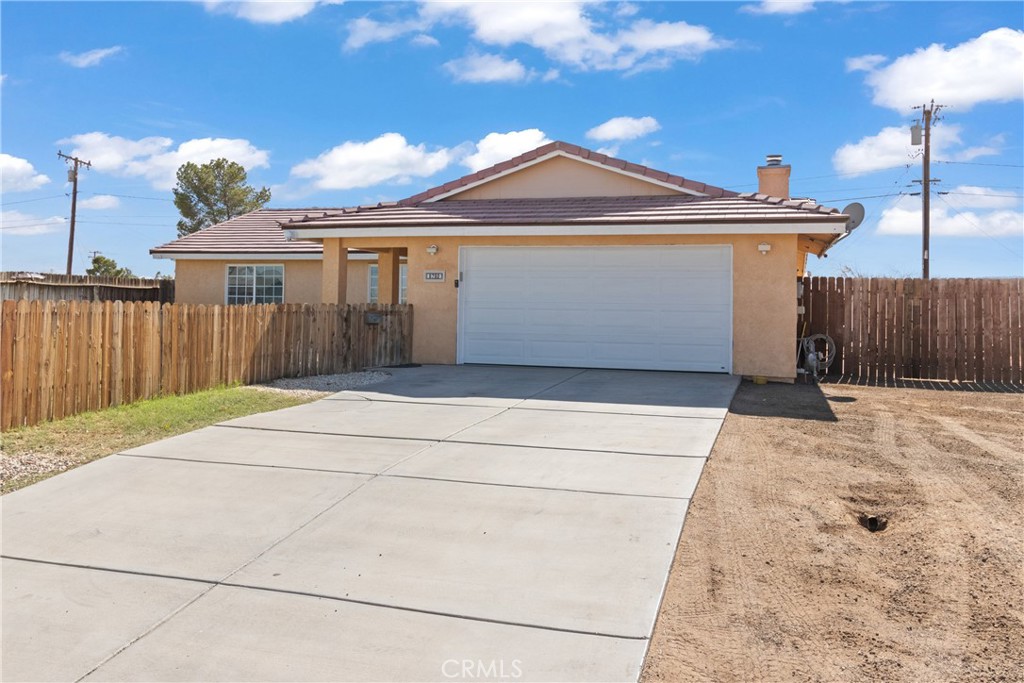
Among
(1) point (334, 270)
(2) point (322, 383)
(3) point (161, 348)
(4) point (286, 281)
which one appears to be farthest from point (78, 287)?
(3) point (161, 348)

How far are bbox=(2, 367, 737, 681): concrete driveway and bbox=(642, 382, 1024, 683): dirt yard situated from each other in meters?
0.25

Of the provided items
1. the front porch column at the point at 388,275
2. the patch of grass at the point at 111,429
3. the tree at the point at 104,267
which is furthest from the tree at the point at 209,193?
the patch of grass at the point at 111,429

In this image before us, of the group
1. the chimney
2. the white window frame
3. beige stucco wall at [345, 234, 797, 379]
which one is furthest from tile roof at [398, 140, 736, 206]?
the white window frame

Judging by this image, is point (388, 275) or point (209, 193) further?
point (209, 193)

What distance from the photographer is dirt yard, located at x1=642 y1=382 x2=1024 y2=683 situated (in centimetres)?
345

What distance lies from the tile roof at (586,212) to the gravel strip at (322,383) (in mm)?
3402

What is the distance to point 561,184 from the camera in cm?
1599

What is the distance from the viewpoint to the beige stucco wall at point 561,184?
611 inches

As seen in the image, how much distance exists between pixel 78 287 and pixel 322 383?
14018 mm

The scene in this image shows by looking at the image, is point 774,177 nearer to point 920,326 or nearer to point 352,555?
point 920,326

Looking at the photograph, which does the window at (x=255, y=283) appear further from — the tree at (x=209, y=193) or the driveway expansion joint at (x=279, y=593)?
the tree at (x=209, y=193)

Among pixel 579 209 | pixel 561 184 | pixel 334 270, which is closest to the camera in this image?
pixel 579 209

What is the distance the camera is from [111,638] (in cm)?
365

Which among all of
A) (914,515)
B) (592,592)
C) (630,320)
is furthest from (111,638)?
(630,320)
